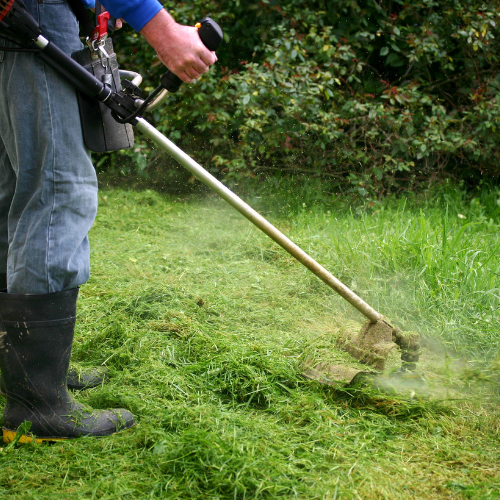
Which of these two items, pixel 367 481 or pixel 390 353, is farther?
pixel 390 353

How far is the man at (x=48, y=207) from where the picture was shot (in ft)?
5.10

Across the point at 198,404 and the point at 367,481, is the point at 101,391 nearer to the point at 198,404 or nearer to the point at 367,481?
the point at 198,404

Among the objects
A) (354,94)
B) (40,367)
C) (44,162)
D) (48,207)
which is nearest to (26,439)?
(40,367)

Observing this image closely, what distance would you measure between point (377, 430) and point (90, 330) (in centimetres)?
132

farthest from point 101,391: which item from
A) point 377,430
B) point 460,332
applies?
point 460,332

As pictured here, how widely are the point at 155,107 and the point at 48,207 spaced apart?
497mm

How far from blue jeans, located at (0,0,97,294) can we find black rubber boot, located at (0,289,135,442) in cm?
6

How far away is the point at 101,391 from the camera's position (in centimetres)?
195

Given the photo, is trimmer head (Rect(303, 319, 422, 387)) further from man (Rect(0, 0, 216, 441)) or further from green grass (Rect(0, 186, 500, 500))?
man (Rect(0, 0, 216, 441))

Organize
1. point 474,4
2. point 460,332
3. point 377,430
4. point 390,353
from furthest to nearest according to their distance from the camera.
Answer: point 474,4, point 460,332, point 390,353, point 377,430

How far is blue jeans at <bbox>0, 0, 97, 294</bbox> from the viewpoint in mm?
1557

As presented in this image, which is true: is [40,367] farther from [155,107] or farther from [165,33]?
[165,33]

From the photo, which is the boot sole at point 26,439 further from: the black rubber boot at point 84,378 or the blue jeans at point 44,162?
the blue jeans at point 44,162

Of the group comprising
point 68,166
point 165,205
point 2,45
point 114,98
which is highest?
point 2,45
